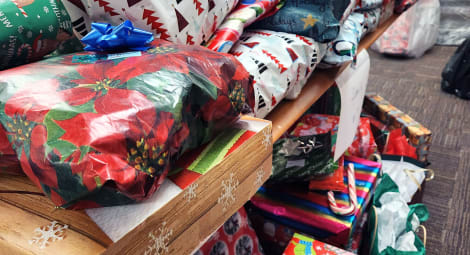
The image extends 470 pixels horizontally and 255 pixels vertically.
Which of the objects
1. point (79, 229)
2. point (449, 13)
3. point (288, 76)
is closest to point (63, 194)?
point (79, 229)

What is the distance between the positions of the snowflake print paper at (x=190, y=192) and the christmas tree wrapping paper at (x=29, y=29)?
0.29 meters

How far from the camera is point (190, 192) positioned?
1.36 ft

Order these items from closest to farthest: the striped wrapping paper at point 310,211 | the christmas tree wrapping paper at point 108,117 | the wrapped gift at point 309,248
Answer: the christmas tree wrapping paper at point 108,117 → the wrapped gift at point 309,248 → the striped wrapping paper at point 310,211

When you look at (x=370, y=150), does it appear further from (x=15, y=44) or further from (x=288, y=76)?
(x=15, y=44)

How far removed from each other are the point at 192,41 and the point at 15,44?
0.94 feet

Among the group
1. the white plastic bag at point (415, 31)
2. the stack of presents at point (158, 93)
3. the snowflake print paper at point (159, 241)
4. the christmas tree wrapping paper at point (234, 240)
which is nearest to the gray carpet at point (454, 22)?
the white plastic bag at point (415, 31)

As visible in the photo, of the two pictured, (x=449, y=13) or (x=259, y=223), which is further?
(x=449, y=13)

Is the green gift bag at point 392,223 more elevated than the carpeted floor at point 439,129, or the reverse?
the green gift bag at point 392,223

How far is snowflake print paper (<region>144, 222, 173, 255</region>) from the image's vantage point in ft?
1.25

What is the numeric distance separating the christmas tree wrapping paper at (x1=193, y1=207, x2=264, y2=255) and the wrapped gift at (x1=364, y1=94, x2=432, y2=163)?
1.09m

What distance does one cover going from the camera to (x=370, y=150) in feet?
5.23

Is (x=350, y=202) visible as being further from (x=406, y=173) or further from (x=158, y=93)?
(x=158, y=93)

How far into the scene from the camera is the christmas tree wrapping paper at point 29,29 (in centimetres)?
45

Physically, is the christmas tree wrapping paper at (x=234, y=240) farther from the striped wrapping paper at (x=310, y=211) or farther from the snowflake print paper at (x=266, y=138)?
the snowflake print paper at (x=266, y=138)
